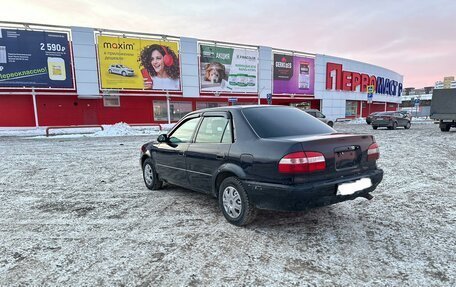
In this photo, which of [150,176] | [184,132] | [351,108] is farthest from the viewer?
[351,108]

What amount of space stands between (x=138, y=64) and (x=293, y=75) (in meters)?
16.7

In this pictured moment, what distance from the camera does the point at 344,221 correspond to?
3902 millimetres

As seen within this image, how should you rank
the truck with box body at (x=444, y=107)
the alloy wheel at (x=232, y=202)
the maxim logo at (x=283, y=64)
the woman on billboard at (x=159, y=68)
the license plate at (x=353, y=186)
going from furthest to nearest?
the maxim logo at (x=283, y=64) < the woman on billboard at (x=159, y=68) < the truck with box body at (x=444, y=107) < the alloy wheel at (x=232, y=202) < the license plate at (x=353, y=186)

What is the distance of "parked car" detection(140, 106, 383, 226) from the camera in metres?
3.19

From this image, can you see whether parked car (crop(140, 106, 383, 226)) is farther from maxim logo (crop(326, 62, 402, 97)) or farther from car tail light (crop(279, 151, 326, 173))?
maxim logo (crop(326, 62, 402, 97))

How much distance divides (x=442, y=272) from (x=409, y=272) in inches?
11.7

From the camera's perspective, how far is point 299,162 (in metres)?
3.14

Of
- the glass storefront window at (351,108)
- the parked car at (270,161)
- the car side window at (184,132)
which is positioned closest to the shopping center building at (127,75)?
the glass storefront window at (351,108)

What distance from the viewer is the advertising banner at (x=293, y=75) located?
30234 millimetres

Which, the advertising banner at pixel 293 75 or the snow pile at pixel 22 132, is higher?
the advertising banner at pixel 293 75

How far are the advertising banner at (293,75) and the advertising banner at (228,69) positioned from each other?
2826mm

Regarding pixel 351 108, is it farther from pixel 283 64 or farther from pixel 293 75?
pixel 283 64

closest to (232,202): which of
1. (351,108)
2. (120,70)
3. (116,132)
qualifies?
(116,132)

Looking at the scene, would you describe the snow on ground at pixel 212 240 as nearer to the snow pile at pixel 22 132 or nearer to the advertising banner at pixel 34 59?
the snow pile at pixel 22 132
